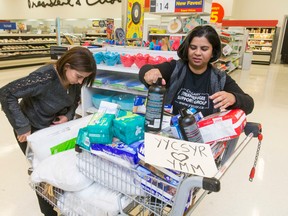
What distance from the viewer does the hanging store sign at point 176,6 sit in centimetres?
396

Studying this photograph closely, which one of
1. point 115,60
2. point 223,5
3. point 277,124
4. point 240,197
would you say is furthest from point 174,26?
point 223,5

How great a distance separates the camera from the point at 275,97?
6.03m

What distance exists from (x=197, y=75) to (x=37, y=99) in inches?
40.6

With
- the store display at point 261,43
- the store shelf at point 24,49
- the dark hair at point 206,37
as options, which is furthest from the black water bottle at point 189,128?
the store display at point 261,43

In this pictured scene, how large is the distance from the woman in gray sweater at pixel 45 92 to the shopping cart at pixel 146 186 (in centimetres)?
57

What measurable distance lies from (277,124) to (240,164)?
5.88 ft

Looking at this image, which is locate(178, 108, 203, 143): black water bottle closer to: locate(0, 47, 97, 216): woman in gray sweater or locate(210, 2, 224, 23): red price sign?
locate(0, 47, 97, 216): woman in gray sweater

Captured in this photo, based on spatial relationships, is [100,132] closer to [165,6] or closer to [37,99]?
[37,99]

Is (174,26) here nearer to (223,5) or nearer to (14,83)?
(14,83)

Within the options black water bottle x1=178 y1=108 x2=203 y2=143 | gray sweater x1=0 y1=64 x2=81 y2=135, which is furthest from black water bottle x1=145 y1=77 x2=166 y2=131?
gray sweater x1=0 y1=64 x2=81 y2=135

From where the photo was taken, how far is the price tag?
4177 mm

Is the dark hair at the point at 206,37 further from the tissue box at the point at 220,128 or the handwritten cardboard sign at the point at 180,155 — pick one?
the handwritten cardboard sign at the point at 180,155

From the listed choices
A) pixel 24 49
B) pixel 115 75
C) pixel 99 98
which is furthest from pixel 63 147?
pixel 24 49

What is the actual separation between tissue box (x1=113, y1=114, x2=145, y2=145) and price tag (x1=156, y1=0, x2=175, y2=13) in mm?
3685
